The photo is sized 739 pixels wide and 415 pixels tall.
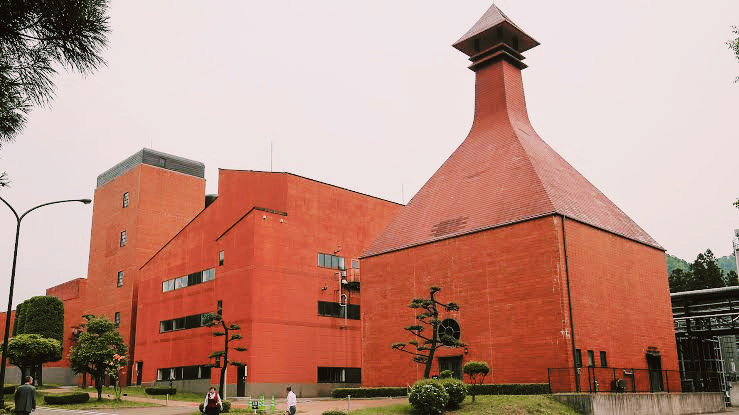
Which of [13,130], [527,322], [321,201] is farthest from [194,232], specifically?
[13,130]

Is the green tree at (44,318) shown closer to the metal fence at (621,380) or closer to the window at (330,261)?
the window at (330,261)

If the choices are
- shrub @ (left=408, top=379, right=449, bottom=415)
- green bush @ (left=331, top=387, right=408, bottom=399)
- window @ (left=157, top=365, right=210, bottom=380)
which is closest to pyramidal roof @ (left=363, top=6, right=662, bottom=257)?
green bush @ (left=331, top=387, right=408, bottom=399)

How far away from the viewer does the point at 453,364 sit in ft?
94.2

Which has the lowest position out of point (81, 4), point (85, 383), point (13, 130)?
point (85, 383)

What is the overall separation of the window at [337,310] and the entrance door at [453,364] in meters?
11.8

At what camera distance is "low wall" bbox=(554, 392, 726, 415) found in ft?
69.8

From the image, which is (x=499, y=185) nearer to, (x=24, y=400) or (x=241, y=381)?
(x=241, y=381)

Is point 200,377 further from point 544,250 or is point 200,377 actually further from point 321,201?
point 544,250

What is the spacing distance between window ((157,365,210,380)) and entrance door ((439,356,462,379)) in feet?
52.9

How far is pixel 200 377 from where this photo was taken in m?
39.5

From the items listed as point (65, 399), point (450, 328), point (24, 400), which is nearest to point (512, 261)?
point (450, 328)

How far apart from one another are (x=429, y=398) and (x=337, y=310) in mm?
20361

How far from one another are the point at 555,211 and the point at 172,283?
28.5 m

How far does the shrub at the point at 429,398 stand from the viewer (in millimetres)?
20297
